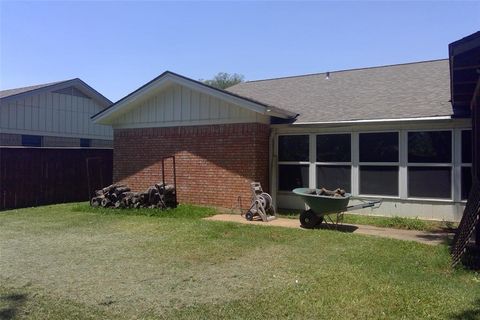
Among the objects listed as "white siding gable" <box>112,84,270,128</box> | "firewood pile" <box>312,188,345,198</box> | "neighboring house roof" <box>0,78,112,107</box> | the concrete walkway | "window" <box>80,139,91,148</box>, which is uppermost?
"neighboring house roof" <box>0,78,112,107</box>

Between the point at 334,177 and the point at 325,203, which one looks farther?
the point at 334,177

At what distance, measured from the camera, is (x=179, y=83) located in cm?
1312

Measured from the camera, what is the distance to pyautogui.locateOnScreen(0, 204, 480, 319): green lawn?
4633mm

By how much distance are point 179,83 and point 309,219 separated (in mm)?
6070

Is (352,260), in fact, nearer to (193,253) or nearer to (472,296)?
(472,296)

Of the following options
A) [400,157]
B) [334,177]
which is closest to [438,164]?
[400,157]

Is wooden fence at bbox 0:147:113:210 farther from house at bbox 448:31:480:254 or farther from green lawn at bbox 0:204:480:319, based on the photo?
house at bbox 448:31:480:254

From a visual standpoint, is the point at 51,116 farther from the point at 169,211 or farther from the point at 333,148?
the point at 333,148

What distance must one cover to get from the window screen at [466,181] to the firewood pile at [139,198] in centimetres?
789

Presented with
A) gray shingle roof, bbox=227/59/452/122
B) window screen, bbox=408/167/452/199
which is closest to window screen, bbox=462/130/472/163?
window screen, bbox=408/167/452/199

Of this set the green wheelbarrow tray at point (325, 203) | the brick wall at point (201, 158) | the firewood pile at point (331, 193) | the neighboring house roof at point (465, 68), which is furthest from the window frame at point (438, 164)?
the brick wall at point (201, 158)

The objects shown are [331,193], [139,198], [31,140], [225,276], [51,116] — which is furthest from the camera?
[51,116]

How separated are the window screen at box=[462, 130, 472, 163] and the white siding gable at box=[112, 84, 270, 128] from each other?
5.19 m

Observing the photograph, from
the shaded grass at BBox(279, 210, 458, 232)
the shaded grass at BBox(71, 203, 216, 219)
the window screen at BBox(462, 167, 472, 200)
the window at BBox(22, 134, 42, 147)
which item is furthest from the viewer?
the window at BBox(22, 134, 42, 147)
